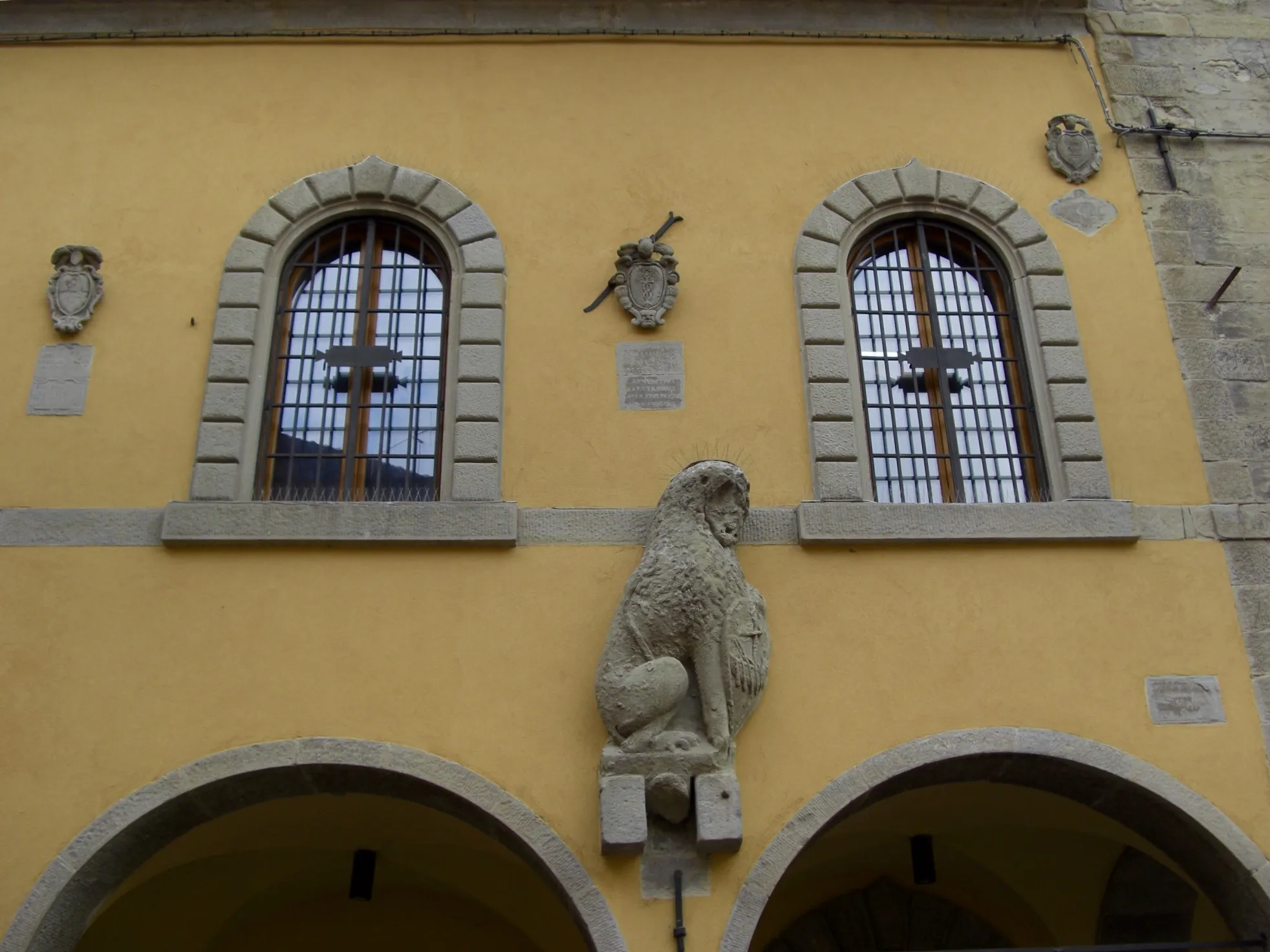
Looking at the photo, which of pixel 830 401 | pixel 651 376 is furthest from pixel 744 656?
pixel 651 376

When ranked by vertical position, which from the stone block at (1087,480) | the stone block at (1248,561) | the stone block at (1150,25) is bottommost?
the stone block at (1248,561)

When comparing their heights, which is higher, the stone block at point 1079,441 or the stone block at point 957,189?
the stone block at point 957,189

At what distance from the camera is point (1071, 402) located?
707cm

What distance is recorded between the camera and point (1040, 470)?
707 cm

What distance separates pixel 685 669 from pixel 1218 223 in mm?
4338

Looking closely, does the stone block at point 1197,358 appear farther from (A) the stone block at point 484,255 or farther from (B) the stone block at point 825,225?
(A) the stone block at point 484,255

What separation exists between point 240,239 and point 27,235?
1.20m

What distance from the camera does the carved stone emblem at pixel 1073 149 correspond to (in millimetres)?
7754

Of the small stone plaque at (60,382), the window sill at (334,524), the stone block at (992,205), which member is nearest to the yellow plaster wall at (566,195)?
the small stone plaque at (60,382)

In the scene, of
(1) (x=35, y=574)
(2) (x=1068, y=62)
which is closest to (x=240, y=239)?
(1) (x=35, y=574)

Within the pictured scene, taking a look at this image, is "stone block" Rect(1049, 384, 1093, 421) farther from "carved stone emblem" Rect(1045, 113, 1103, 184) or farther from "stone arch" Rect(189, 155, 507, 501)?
"stone arch" Rect(189, 155, 507, 501)

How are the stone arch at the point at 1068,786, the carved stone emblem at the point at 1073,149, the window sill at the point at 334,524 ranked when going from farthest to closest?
the carved stone emblem at the point at 1073,149
the window sill at the point at 334,524
the stone arch at the point at 1068,786

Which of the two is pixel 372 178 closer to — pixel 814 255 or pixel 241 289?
pixel 241 289

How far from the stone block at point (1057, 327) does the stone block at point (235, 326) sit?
435cm
